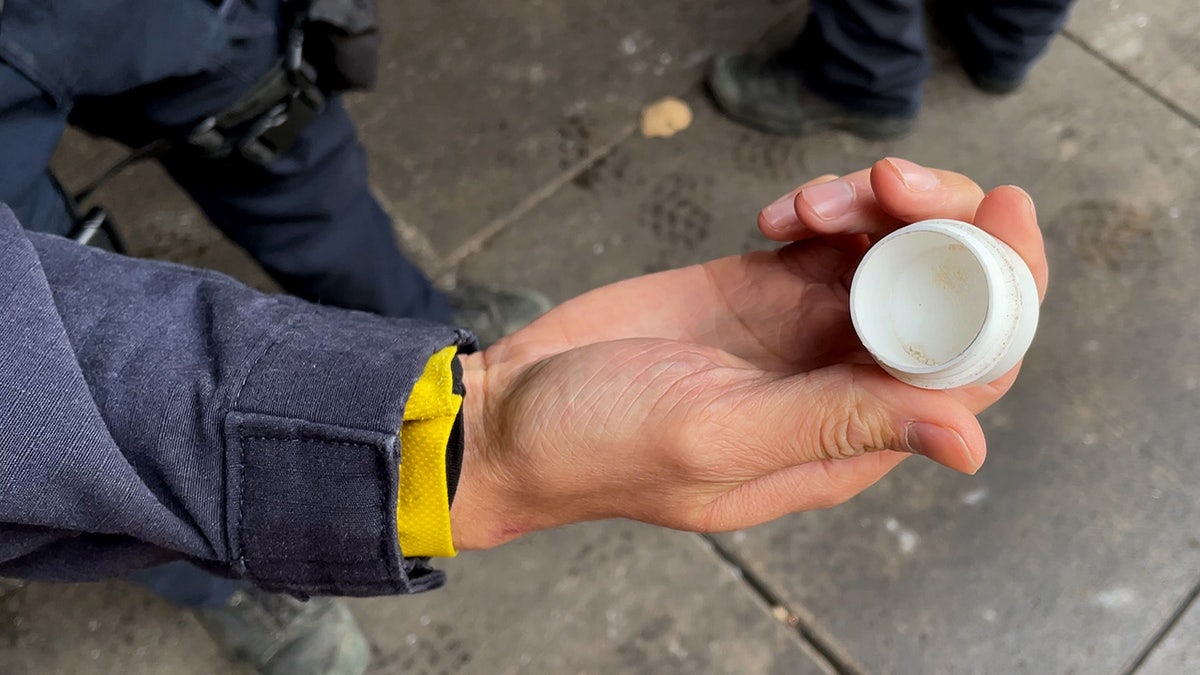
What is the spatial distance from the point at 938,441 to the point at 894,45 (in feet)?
4.80

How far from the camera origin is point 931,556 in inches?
73.0

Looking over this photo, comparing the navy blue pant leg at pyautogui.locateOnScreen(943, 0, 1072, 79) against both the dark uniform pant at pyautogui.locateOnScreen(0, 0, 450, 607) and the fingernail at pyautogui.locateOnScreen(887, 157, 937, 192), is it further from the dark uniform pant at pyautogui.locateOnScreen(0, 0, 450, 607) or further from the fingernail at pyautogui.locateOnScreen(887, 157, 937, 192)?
the dark uniform pant at pyautogui.locateOnScreen(0, 0, 450, 607)

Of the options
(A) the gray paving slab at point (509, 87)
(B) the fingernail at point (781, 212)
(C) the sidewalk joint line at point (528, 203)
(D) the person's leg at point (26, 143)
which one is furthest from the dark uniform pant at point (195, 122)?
(B) the fingernail at point (781, 212)

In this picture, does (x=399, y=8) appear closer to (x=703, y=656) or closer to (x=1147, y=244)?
(x=703, y=656)

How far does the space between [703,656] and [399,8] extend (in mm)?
1992

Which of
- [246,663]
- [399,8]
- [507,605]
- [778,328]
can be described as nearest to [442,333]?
[778,328]

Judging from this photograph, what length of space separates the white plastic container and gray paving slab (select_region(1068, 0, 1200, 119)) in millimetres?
1787

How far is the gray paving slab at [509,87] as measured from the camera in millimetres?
2318

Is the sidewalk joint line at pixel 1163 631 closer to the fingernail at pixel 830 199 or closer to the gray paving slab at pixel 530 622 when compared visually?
the gray paving slab at pixel 530 622

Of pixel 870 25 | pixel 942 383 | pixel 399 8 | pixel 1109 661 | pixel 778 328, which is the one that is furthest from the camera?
pixel 399 8

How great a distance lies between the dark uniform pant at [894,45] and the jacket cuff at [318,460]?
1566 millimetres

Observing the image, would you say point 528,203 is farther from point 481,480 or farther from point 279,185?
point 481,480

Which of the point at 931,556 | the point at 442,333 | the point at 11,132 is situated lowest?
the point at 931,556

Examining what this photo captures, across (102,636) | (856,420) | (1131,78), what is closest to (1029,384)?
(1131,78)
